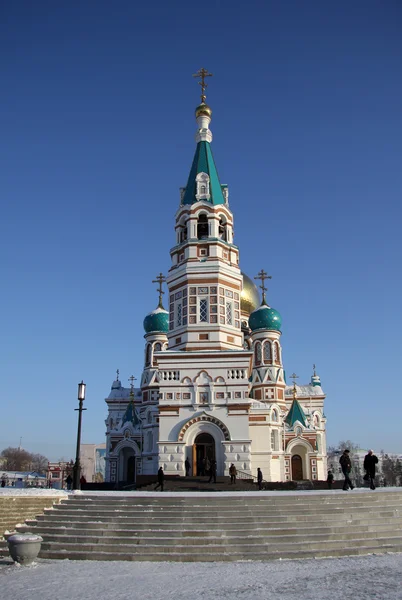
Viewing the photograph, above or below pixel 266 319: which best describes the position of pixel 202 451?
below

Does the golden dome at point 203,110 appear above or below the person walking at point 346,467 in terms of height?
above

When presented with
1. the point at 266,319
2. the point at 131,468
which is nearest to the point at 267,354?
the point at 266,319

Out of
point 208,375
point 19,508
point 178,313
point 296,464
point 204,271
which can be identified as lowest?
point 19,508

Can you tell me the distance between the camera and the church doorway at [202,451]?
26.3 m

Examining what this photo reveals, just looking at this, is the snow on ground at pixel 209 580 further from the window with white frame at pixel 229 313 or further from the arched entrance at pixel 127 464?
the arched entrance at pixel 127 464

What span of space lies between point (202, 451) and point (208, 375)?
3636 millimetres

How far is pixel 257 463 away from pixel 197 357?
742 centimetres

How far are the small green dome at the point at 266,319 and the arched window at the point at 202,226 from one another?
33.7 ft

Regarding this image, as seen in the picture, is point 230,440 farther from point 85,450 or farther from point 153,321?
point 85,450

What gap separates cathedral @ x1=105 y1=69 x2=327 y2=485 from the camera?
1053 inches

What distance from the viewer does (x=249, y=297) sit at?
4353cm

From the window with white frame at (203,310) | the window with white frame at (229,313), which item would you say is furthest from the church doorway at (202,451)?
the window with white frame at (229,313)

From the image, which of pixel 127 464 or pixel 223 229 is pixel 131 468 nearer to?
pixel 127 464

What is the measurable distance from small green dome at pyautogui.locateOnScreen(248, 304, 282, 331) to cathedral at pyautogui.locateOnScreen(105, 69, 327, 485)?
0.07 metres
